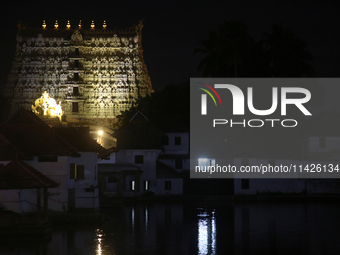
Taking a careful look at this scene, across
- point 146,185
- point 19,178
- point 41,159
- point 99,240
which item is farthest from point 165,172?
point 19,178

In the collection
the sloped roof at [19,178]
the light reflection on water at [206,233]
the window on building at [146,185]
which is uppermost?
the sloped roof at [19,178]

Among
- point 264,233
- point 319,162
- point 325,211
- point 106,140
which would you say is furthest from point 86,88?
point 264,233

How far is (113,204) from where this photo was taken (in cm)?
6112

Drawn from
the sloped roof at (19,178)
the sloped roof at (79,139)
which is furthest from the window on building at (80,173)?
the sloped roof at (19,178)

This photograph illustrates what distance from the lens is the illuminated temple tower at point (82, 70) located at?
13212 cm

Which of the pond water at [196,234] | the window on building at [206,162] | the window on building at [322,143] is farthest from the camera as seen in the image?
the window on building at [322,143]

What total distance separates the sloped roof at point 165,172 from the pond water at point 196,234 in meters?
15.1

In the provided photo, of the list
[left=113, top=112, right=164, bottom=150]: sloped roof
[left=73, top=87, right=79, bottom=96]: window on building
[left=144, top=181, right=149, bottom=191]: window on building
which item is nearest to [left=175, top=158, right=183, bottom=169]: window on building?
[left=113, top=112, right=164, bottom=150]: sloped roof

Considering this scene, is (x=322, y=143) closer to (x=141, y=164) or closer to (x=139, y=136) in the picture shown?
(x=139, y=136)

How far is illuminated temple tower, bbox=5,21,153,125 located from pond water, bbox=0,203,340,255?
7432 cm

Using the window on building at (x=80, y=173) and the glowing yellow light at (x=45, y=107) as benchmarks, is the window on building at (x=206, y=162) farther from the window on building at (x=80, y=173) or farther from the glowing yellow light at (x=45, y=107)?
the glowing yellow light at (x=45, y=107)

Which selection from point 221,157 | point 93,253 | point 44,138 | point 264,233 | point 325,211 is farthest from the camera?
point 221,157

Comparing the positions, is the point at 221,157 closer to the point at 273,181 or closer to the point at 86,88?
the point at 273,181

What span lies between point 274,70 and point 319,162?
1553 centimetres
